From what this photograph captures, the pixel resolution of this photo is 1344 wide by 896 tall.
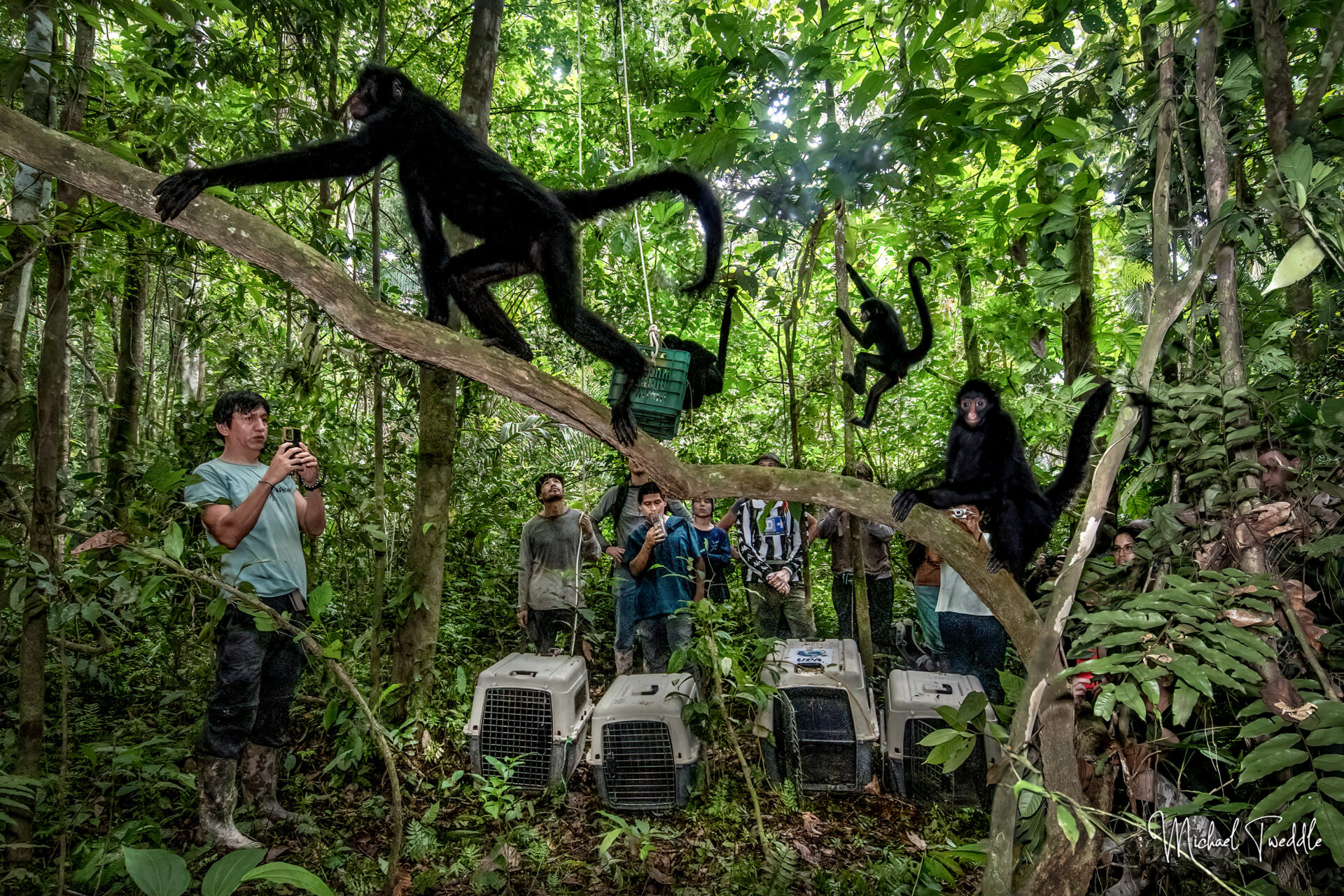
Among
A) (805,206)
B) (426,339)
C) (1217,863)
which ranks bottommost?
(1217,863)

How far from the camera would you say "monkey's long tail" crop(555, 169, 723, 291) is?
10.2ft

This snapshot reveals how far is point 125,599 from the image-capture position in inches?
99.7

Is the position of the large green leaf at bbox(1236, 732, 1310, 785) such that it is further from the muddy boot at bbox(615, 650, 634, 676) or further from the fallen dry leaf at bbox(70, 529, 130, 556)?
the muddy boot at bbox(615, 650, 634, 676)

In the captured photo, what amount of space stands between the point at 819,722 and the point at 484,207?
3.07 meters

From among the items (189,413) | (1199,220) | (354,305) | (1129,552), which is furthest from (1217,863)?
(189,413)

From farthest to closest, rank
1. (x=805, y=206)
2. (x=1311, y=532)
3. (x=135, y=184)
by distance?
1. (x=805, y=206)
2. (x=135, y=184)
3. (x=1311, y=532)

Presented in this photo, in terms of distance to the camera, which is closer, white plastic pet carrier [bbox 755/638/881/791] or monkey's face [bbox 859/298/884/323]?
white plastic pet carrier [bbox 755/638/881/791]

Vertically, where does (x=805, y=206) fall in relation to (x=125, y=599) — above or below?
above

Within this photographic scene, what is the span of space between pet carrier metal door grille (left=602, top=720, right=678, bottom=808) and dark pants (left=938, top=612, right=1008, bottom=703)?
1997 mm

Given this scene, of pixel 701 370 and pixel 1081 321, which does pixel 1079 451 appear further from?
pixel 701 370

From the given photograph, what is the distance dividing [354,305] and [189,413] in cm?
313

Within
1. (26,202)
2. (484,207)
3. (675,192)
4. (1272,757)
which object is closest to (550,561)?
(484,207)

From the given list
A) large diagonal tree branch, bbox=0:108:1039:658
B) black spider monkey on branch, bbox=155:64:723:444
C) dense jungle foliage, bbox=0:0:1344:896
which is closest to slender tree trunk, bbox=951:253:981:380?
dense jungle foliage, bbox=0:0:1344:896

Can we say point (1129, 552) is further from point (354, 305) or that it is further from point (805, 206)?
point (354, 305)
